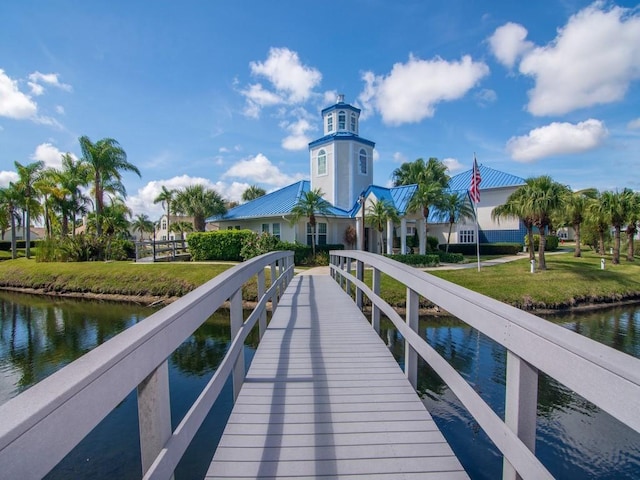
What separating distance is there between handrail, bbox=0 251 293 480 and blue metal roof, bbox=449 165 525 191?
1339 inches

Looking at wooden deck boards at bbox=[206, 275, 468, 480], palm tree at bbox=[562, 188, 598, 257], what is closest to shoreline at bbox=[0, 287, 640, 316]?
wooden deck boards at bbox=[206, 275, 468, 480]

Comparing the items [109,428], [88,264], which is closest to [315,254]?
[88,264]

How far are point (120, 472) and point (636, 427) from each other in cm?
581

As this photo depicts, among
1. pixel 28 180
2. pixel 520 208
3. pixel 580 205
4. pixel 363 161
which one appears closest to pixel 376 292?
pixel 520 208

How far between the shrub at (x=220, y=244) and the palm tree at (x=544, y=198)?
598 inches

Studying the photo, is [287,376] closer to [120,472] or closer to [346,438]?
[346,438]

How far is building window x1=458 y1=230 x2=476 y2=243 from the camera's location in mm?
31938

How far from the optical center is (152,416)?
→ 1.49 m

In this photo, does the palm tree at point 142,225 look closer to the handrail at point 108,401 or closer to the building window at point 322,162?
the building window at point 322,162

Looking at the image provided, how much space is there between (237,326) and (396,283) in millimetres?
13270

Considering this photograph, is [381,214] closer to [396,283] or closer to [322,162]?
[322,162]

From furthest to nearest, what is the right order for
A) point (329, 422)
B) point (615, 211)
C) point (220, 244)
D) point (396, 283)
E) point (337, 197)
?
point (337, 197)
point (220, 244)
point (615, 211)
point (396, 283)
point (329, 422)

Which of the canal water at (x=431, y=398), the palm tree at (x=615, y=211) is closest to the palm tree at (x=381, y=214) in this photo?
the canal water at (x=431, y=398)

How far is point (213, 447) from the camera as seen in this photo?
5258 mm
